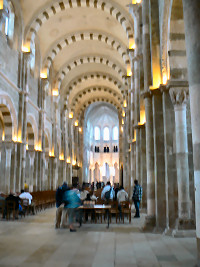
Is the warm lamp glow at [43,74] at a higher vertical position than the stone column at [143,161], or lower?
higher

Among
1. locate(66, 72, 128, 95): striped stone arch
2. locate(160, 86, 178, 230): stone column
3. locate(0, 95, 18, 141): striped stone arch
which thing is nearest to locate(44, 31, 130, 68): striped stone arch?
locate(0, 95, 18, 141): striped stone arch

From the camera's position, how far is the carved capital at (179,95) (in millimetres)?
8212

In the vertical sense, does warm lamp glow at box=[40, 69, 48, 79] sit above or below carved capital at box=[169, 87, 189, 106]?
above

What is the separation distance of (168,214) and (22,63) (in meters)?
15.0

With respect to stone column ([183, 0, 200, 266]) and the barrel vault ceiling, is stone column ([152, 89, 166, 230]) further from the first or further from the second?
the barrel vault ceiling

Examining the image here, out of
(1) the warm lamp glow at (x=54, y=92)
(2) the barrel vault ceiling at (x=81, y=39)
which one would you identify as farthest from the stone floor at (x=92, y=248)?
(1) the warm lamp glow at (x=54, y=92)

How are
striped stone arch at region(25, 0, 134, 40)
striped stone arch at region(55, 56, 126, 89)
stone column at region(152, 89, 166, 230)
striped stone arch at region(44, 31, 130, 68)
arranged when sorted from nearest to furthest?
stone column at region(152, 89, 166, 230)
striped stone arch at region(25, 0, 134, 40)
striped stone arch at region(44, 31, 130, 68)
striped stone arch at region(55, 56, 126, 89)

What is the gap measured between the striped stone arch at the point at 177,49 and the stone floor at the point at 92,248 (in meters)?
4.80

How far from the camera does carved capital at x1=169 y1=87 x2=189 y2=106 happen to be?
8212 millimetres

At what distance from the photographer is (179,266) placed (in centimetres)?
502

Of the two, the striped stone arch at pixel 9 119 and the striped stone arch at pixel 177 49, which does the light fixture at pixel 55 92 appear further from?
the striped stone arch at pixel 177 49

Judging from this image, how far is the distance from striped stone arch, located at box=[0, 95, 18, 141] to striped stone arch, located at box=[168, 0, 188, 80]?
1128 centimetres

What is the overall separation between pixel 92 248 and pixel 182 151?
12.4 feet

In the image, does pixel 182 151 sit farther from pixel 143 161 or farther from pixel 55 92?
pixel 55 92
